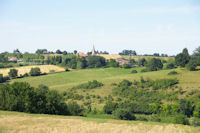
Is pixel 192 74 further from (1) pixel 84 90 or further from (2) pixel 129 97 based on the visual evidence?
(1) pixel 84 90

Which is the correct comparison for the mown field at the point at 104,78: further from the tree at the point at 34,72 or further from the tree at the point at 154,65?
the tree at the point at 154,65

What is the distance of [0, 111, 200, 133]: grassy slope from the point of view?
2719cm

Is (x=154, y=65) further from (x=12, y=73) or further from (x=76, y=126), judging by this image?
(x=76, y=126)

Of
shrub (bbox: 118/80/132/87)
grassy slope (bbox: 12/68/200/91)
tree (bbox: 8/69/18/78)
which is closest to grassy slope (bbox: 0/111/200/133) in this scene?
grassy slope (bbox: 12/68/200/91)

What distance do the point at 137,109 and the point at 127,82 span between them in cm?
2526

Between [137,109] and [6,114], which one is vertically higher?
[6,114]

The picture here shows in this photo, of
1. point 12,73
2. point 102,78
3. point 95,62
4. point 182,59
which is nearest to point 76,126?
point 102,78

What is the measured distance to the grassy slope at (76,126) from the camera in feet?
89.2

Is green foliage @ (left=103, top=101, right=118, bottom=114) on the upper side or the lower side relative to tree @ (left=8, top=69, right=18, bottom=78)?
lower

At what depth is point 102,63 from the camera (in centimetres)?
14962

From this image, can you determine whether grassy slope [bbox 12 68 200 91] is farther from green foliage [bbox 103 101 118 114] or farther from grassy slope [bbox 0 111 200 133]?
grassy slope [bbox 0 111 200 133]

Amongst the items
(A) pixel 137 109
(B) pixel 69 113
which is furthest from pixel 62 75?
(B) pixel 69 113

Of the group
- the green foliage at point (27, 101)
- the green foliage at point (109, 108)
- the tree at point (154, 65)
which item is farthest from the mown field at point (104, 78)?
the green foliage at point (27, 101)

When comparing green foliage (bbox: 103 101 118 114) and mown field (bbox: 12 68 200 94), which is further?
mown field (bbox: 12 68 200 94)
